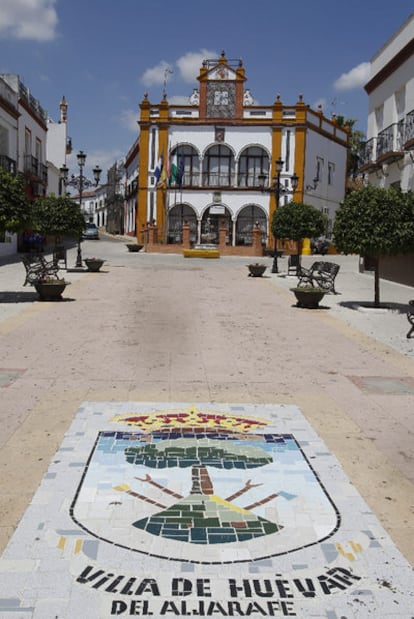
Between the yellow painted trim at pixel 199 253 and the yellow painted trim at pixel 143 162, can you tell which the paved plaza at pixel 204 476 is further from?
the yellow painted trim at pixel 143 162

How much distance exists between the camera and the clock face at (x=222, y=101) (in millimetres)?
42219

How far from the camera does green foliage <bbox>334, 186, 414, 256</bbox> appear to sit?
44.5 ft

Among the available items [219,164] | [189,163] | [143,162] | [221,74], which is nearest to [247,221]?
[219,164]

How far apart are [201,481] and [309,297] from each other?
1017 centimetres

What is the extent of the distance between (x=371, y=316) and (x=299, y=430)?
839 centimetres

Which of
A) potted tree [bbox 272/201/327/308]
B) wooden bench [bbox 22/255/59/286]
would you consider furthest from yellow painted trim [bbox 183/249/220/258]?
wooden bench [bbox 22/255/59/286]

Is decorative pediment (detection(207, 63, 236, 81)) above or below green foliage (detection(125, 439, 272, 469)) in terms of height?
above

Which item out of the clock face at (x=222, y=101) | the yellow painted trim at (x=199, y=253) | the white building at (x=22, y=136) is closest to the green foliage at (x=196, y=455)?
the white building at (x=22, y=136)

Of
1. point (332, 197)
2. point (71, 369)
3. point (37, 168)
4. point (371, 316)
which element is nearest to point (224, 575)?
point (71, 369)

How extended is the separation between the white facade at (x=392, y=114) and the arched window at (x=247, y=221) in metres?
19.3

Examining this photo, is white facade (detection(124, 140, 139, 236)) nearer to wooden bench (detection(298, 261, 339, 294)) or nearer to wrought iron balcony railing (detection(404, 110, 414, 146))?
wrought iron balcony railing (detection(404, 110, 414, 146))

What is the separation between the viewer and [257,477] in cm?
447

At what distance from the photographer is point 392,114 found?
2120 cm

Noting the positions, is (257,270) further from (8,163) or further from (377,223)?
(8,163)
